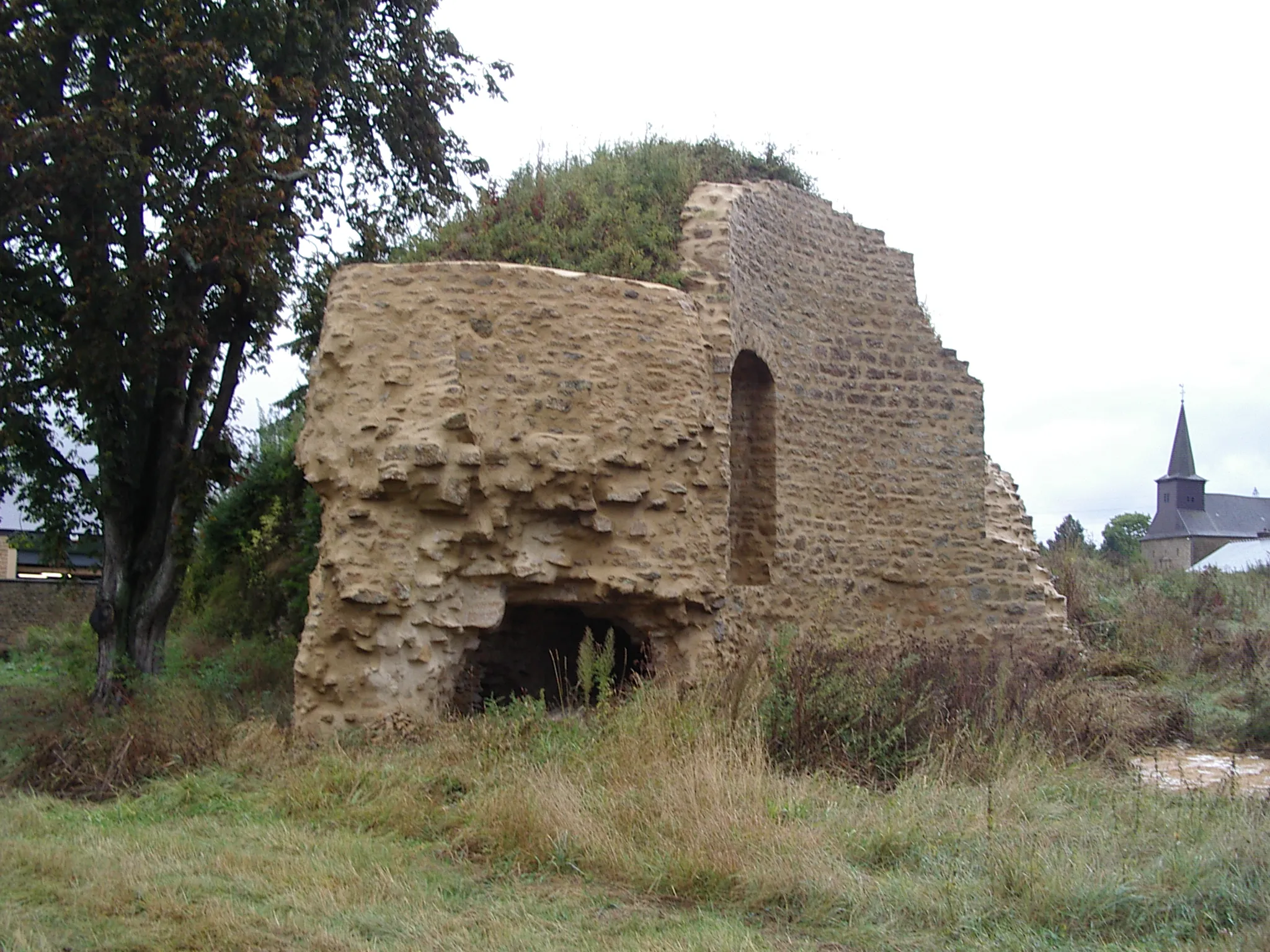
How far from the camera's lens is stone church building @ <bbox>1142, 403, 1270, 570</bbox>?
57.0 meters

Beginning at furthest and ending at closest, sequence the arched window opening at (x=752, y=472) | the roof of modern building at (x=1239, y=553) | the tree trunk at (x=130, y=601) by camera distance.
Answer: the roof of modern building at (x=1239, y=553)
the tree trunk at (x=130, y=601)
the arched window opening at (x=752, y=472)

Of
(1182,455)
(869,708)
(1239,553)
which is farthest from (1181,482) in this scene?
(869,708)

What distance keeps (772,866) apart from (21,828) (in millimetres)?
4708

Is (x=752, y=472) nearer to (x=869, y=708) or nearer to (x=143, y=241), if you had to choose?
(x=869, y=708)

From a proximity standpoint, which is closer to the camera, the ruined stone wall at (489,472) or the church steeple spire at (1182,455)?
the ruined stone wall at (489,472)

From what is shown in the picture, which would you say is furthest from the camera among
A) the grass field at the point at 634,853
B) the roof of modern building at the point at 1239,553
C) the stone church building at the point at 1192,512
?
the stone church building at the point at 1192,512

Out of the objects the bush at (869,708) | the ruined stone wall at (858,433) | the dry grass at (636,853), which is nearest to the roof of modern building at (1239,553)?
the ruined stone wall at (858,433)

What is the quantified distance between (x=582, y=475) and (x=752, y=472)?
271cm

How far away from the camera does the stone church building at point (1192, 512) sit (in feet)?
187

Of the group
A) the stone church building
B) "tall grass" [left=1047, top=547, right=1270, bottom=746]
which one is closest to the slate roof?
the stone church building

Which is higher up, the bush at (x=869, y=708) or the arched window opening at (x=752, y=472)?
the arched window opening at (x=752, y=472)

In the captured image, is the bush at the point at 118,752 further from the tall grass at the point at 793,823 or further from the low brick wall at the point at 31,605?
the low brick wall at the point at 31,605

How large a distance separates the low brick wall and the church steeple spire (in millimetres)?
56452

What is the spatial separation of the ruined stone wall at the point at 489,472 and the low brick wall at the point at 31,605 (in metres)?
15.4
